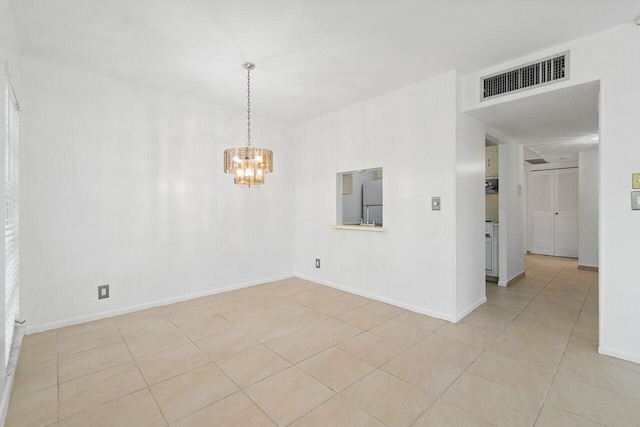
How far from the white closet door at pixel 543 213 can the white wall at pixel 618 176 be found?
5951 mm

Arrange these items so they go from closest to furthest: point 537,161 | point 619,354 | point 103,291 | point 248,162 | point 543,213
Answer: point 619,354 < point 248,162 < point 103,291 < point 537,161 < point 543,213

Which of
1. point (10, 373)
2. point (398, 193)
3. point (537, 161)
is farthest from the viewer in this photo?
point (537, 161)

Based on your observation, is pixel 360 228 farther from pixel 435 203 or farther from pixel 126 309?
pixel 126 309

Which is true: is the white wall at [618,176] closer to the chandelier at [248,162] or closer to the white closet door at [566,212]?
the chandelier at [248,162]

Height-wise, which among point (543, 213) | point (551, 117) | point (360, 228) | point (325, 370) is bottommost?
point (325, 370)

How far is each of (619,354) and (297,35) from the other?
3640 millimetres

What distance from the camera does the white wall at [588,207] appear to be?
223 inches

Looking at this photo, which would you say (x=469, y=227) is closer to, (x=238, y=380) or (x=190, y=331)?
(x=238, y=380)

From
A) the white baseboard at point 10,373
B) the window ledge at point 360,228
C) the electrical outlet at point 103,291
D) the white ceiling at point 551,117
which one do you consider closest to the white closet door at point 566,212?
the white ceiling at point 551,117

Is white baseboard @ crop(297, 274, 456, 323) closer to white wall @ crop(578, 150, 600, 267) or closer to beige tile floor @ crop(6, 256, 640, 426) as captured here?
beige tile floor @ crop(6, 256, 640, 426)

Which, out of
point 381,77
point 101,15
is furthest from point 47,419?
point 381,77

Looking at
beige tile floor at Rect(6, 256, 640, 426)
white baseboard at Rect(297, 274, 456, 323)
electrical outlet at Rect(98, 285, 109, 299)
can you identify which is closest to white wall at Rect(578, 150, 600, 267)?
beige tile floor at Rect(6, 256, 640, 426)

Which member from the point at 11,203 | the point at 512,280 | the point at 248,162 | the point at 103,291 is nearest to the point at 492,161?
→ the point at 512,280

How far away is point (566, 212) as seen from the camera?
23.3 ft
